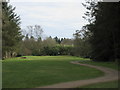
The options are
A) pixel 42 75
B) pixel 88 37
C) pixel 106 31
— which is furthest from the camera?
pixel 88 37

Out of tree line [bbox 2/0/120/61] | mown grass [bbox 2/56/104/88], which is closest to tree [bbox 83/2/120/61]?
tree line [bbox 2/0/120/61]

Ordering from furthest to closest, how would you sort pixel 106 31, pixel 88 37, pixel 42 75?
1. pixel 88 37
2. pixel 106 31
3. pixel 42 75

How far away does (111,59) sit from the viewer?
34.0 metres

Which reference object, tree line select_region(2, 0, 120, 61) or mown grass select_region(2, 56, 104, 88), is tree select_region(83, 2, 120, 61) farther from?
mown grass select_region(2, 56, 104, 88)

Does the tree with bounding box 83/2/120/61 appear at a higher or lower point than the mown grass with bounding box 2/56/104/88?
higher

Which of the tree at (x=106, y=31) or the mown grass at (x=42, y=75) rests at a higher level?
the tree at (x=106, y=31)

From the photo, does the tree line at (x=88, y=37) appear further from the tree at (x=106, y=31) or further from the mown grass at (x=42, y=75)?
the mown grass at (x=42, y=75)

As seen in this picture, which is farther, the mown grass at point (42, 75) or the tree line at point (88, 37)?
the tree line at point (88, 37)

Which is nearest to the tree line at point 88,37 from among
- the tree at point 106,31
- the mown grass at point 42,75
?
the tree at point 106,31

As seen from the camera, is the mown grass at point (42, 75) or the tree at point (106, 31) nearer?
the mown grass at point (42, 75)

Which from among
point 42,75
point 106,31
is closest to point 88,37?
point 106,31

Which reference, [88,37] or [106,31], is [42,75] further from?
[88,37]

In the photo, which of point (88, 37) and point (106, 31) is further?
point (88, 37)

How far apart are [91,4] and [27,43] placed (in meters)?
50.0
